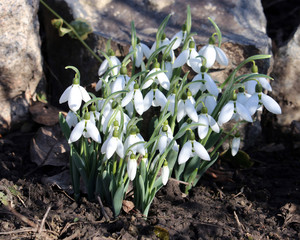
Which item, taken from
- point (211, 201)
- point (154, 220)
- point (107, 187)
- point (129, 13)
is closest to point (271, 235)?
point (211, 201)

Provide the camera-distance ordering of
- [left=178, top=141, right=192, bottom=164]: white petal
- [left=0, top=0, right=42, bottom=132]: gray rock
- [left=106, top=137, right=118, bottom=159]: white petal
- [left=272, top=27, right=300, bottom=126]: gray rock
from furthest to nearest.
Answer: [left=272, top=27, right=300, bottom=126]: gray rock
[left=0, top=0, right=42, bottom=132]: gray rock
[left=178, top=141, right=192, bottom=164]: white petal
[left=106, top=137, right=118, bottom=159]: white petal

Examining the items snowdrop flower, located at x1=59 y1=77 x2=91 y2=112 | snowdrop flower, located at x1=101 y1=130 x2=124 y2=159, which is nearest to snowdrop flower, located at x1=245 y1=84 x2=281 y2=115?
snowdrop flower, located at x1=101 y1=130 x2=124 y2=159

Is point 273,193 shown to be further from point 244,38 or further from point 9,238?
point 9,238

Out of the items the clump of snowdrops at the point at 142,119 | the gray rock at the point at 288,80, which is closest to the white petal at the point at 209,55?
the clump of snowdrops at the point at 142,119

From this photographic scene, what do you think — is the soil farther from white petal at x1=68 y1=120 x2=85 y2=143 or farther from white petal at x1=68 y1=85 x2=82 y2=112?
white petal at x1=68 y1=85 x2=82 y2=112

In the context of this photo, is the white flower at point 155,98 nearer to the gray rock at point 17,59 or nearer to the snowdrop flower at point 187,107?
the snowdrop flower at point 187,107
